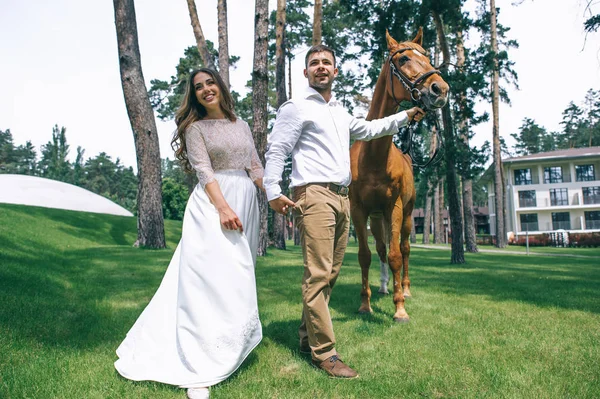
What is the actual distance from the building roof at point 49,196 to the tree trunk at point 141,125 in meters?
24.0

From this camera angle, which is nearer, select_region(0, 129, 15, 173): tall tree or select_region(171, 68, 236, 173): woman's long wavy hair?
select_region(171, 68, 236, 173): woman's long wavy hair

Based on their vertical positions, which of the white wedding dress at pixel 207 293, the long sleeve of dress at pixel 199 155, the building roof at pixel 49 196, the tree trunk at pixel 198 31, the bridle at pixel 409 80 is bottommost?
the white wedding dress at pixel 207 293

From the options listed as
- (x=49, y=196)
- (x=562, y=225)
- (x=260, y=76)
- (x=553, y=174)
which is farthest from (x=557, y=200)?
(x=49, y=196)

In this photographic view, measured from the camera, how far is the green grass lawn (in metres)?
3.18

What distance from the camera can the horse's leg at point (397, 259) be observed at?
524 cm

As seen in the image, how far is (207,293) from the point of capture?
11.2 ft

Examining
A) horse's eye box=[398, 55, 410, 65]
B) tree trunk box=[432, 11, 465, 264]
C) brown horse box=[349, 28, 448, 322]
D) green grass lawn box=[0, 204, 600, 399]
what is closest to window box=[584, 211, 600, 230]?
tree trunk box=[432, 11, 465, 264]

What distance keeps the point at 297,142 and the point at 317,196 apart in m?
0.53

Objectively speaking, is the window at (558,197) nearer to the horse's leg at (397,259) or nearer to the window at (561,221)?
the window at (561,221)

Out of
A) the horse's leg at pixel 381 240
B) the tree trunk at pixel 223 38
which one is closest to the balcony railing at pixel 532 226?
the tree trunk at pixel 223 38

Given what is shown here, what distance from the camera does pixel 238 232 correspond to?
365 cm

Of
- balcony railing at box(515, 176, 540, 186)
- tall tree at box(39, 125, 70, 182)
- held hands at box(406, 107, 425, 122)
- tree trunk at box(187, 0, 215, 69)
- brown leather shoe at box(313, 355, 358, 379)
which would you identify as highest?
tall tree at box(39, 125, 70, 182)

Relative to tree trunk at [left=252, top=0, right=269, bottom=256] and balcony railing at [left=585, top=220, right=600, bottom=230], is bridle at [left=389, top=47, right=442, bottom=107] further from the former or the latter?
balcony railing at [left=585, top=220, right=600, bottom=230]

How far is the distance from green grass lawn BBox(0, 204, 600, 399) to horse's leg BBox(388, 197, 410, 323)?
0.50ft
